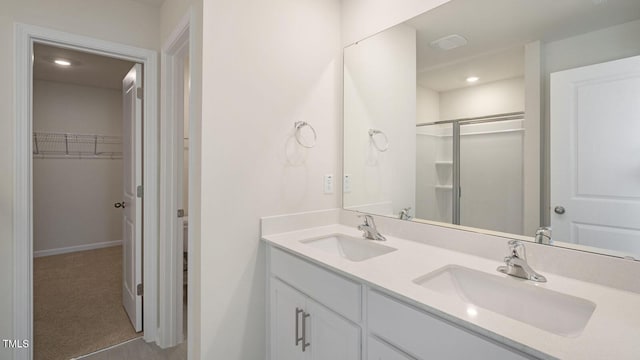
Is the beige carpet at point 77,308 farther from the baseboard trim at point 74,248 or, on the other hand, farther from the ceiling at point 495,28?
the ceiling at point 495,28

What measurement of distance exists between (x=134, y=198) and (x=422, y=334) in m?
2.19

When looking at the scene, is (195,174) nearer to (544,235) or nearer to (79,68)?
(544,235)

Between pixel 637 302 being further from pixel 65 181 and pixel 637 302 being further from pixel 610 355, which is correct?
pixel 65 181

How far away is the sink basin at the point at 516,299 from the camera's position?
921 mm

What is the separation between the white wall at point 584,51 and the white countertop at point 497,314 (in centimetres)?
32

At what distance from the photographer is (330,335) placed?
47.9 inches

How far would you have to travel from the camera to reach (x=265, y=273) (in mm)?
1658

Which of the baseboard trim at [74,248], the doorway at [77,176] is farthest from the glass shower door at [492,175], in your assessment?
the baseboard trim at [74,248]

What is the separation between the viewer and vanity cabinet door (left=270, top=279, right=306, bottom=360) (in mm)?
1384

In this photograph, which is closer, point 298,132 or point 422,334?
point 422,334

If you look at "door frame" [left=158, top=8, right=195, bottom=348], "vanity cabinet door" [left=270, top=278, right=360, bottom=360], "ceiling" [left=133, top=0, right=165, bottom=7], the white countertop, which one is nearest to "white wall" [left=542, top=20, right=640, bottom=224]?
the white countertop

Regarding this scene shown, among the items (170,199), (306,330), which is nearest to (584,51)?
(306,330)

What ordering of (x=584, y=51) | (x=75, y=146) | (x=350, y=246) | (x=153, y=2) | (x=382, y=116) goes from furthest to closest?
(x=75, y=146), (x=153, y=2), (x=382, y=116), (x=350, y=246), (x=584, y=51)

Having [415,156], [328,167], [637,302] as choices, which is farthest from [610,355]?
[328,167]
